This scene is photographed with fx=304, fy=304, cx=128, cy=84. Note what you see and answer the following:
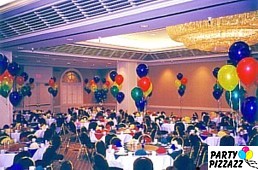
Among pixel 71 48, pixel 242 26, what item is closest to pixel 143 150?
pixel 242 26

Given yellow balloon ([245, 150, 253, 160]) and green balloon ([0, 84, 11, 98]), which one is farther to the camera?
green balloon ([0, 84, 11, 98])

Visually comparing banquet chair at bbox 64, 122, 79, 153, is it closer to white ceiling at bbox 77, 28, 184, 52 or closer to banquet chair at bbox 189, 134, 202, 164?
white ceiling at bbox 77, 28, 184, 52

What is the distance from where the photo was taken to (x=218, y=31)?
6.44 m

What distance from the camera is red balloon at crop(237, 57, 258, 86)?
5320mm

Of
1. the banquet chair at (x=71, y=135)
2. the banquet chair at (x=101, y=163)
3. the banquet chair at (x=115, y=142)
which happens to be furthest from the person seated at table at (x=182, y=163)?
the banquet chair at (x=71, y=135)

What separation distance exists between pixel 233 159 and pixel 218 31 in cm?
337

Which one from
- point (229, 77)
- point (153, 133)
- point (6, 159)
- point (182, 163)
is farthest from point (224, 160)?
point (153, 133)

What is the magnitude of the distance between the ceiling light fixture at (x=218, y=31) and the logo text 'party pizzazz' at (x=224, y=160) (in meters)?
3.01

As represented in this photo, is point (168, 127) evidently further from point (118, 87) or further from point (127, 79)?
point (127, 79)

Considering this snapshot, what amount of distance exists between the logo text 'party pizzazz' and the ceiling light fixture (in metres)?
3.01

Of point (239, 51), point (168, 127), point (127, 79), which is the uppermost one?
point (127, 79)

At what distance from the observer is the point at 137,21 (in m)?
6.14

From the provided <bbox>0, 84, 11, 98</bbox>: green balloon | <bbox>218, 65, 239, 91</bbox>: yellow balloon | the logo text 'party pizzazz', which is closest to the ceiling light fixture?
<bbox>218, 65, 239, 91</bbox>: yellow balloon

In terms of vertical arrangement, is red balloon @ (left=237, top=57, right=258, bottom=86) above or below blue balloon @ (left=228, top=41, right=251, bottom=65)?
below
